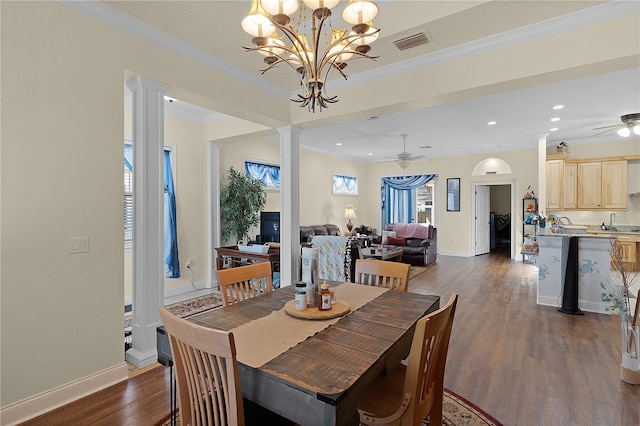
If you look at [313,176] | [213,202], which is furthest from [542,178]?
[213,202]

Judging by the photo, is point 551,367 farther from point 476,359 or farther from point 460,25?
point 460,25

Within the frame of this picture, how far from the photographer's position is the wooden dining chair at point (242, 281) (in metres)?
2.17

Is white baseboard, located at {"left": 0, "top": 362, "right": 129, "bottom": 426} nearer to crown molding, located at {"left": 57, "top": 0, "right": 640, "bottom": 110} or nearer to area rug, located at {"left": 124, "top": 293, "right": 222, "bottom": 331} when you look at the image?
area rug, located at {"left": 124, "top": 293, "right": 222, "bottom": 331}

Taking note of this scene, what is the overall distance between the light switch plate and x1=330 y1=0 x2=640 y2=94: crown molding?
2.98 m

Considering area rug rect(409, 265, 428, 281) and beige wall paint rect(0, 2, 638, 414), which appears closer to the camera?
beige wall paint rect(0, 2, 638, 414)

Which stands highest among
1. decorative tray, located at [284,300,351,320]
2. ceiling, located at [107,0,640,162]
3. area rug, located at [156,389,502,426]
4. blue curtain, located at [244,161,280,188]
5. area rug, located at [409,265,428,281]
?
ceiling, located at [107,0,640,162]

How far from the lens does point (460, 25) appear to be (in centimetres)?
250

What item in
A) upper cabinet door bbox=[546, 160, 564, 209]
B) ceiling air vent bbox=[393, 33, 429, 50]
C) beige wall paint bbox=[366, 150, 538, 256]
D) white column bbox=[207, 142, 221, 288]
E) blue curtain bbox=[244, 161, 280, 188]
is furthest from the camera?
beige wall paint bbox=[366, 150, 538, 256]

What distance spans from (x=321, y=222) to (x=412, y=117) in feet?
12.8

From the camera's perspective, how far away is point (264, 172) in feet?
21.7

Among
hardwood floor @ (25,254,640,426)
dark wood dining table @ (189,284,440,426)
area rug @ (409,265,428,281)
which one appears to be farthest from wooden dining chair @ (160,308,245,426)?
area rug @ (409,265,428,281)

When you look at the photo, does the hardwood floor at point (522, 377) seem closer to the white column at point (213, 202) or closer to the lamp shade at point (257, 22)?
the lamp shade at point (257, 22)

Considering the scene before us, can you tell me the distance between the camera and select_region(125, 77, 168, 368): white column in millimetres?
2711

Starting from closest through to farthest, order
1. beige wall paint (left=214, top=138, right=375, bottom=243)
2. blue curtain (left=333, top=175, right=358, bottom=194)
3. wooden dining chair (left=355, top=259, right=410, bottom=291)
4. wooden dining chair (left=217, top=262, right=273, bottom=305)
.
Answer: wooden dining chair (left=217, top=262, right=273, bottom=305), wooden dining chair (left=355, top=259, right=410, bottom=291), beige wall paint (left=214, top=138, right=375, bottom=243), blue curtain (left=333, top=175, right=358, bottom=194)
